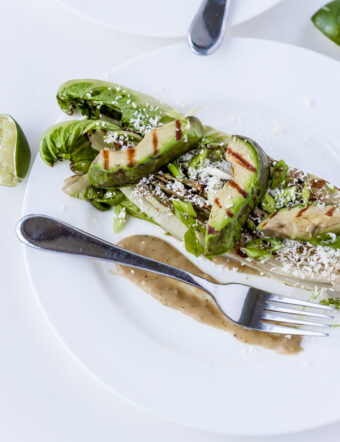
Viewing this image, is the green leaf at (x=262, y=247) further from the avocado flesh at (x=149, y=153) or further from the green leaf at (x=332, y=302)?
the avocado flesh at (x=149, y=153)

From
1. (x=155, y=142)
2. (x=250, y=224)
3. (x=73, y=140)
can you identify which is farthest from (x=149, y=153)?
(x=250, y=224)

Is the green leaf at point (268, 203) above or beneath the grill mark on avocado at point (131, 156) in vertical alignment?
beneath

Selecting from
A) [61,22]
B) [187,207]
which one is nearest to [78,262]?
[187,207]

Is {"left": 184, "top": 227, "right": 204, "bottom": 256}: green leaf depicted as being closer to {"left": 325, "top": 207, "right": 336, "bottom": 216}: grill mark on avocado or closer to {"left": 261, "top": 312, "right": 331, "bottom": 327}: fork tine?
{"left": 261, "top": 312, "right": 331, "bottom": 327}: fork tine

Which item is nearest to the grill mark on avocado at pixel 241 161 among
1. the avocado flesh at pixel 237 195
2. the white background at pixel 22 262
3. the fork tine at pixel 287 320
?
the avocado flesh at pixel 237 195

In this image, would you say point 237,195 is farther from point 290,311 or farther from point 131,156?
point 290,311

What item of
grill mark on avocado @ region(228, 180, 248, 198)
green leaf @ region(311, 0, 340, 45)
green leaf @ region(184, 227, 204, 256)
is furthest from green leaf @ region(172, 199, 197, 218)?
green leaf @ region(311, 0, 340, 45)

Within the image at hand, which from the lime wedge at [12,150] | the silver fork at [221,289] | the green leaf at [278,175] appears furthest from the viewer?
the lime wedge at [12,150]
